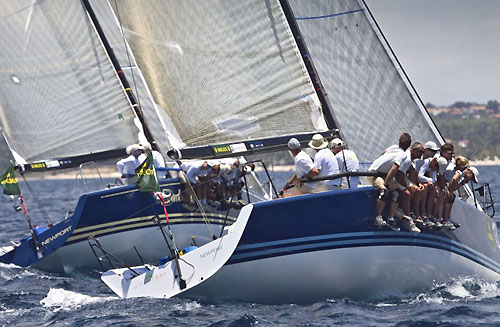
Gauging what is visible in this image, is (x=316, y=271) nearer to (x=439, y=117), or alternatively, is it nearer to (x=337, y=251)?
(x=337, y=251)

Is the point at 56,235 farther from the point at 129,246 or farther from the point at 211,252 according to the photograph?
the point at 211,252

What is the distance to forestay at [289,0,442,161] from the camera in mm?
14172

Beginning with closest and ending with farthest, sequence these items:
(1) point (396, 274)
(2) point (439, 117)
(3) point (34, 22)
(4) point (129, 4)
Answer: (1) point (396, 274)
(4) point (129, 4)
(3) point (34, 22)
(2) point (439, 117)

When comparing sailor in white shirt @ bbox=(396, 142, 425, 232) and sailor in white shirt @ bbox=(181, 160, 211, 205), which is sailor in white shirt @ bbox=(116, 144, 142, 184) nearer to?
sailor in white shirt @ bbox=(181, 160, 211, 205)

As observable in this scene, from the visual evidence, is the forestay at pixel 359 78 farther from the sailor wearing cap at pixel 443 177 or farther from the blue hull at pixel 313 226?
the blue hull at pixel 313 226

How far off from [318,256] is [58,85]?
27.0 ft

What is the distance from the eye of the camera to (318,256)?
10.9 m

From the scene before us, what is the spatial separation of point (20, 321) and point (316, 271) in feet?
10.6

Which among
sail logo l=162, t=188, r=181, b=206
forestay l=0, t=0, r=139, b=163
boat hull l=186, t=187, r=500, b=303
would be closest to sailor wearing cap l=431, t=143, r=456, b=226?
boat hull l=186, t=187, r=500, b=303

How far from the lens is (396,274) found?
1130 centimetres

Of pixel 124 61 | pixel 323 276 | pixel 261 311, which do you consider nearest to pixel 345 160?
pixel 323 276

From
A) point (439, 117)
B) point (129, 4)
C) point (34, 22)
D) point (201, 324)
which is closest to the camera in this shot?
point (201, 324)

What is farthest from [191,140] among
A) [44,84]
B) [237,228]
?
[44,84]

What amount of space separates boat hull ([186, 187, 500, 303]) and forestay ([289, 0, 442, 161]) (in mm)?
2965
